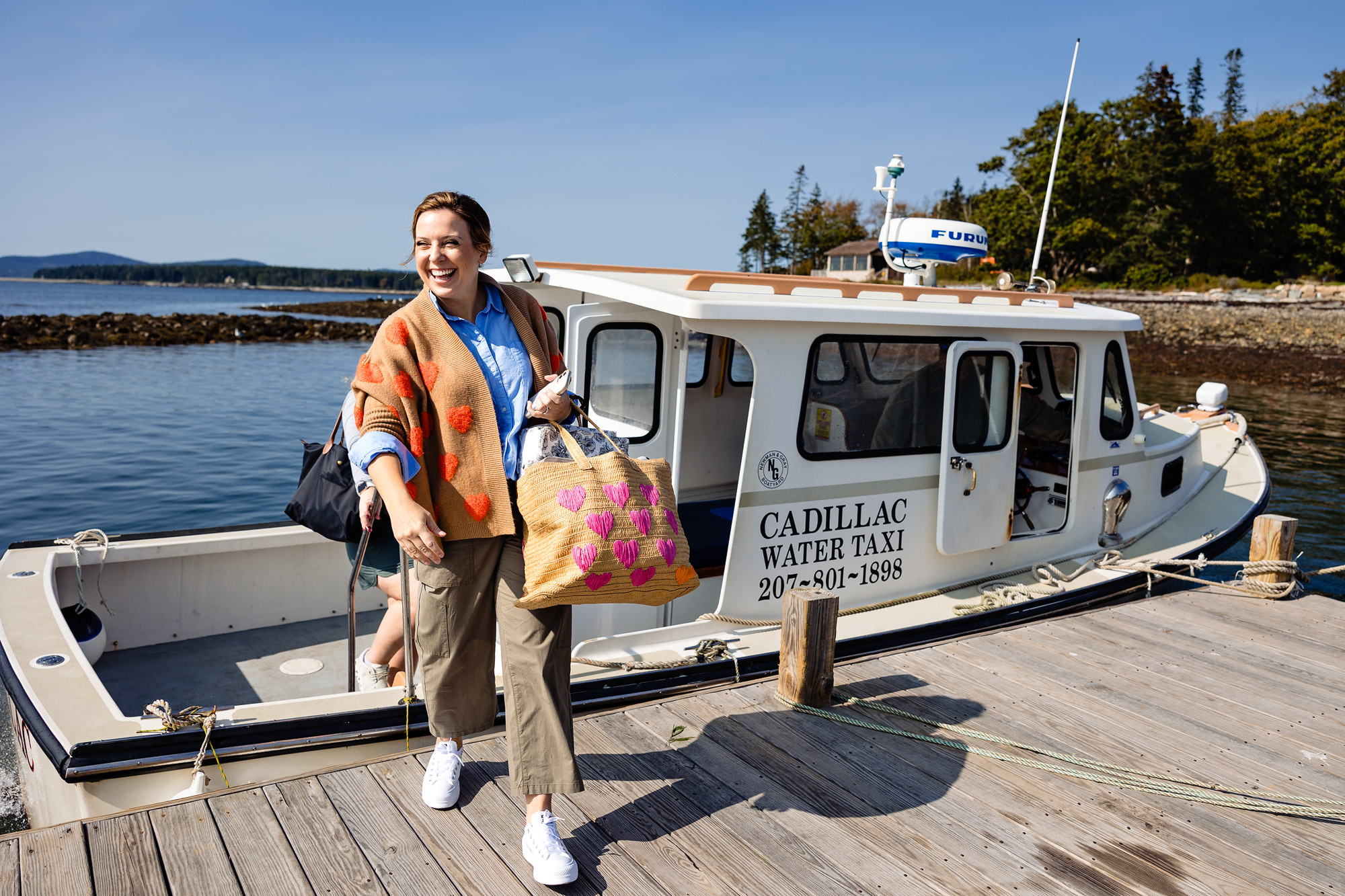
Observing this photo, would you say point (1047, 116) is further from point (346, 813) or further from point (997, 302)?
point (346, 813)

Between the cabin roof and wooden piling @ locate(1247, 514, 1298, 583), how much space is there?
156cm

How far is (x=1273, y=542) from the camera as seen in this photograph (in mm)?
5668

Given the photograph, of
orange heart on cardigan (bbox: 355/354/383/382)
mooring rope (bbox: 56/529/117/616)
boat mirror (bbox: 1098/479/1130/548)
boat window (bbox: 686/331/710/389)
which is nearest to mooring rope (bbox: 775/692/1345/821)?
orange heart on cardigan (bbox: 355/354/383/382)

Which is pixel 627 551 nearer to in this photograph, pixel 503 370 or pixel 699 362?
pixel 503 370

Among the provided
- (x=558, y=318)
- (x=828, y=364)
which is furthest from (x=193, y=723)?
(x=828, y=364)

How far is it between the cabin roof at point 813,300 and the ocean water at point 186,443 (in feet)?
5.21

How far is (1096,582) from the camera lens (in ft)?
17.6

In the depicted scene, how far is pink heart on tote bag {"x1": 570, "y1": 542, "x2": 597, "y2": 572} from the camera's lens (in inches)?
87.0

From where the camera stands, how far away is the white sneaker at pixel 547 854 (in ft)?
8.00

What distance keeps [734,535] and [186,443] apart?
47.3ft

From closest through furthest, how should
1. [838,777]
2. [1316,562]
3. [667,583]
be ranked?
[667,583]
[838,777]
[1316,562]

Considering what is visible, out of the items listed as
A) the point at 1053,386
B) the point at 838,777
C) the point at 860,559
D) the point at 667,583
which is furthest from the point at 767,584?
the point at 1053,386

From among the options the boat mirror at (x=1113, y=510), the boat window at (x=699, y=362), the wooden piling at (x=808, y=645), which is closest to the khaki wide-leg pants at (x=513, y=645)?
the wooden piling at (x=808, y=645)

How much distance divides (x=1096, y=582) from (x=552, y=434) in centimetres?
428
